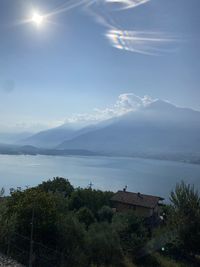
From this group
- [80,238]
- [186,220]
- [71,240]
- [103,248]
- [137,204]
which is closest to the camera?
[71,240]

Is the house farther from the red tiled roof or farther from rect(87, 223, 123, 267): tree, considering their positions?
rect(87, 223, 123, 267): tree

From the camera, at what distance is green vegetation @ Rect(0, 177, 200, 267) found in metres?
13.6

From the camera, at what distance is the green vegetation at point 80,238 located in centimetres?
1355

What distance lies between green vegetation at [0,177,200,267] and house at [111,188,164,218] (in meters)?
14.7

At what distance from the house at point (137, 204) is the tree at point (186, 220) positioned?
14727 mm

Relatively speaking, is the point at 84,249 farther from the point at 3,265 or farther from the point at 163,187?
the point at 163,187

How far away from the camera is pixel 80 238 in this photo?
581 inches

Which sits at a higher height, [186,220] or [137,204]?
[186,220]

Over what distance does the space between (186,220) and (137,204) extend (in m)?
16.9

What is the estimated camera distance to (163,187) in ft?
290

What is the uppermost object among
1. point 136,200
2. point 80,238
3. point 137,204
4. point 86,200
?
point 80,238

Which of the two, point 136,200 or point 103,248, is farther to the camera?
point 136,200

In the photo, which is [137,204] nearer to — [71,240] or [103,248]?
[103,248]

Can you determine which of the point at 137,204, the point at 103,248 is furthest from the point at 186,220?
the point at 137,204
